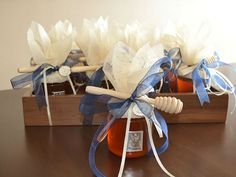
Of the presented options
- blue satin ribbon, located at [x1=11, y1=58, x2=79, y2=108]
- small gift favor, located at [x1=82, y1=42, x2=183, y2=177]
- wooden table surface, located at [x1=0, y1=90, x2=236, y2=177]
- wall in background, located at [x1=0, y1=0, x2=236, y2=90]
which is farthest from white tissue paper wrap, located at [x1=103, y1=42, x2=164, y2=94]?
wall in background, located at [x1=0, y1=0, x2=236, y2=90]

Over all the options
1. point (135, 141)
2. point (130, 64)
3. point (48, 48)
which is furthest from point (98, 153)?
point (48, 48)

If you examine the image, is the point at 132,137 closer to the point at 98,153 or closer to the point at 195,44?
the point at 98,153

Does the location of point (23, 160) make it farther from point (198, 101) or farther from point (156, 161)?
point (198, 101)

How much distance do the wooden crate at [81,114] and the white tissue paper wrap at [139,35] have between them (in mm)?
140

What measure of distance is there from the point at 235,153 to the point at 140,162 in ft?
0.62

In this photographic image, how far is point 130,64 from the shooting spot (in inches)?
23.3

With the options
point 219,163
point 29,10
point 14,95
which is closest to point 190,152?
point 219,163

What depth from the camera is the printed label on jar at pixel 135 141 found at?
0.63 metres

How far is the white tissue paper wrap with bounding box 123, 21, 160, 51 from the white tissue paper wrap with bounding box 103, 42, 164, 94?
0.59 feet

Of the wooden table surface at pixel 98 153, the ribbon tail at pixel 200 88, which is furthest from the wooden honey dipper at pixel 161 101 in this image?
the ribbon tail at pixel 200 88

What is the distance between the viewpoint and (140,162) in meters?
0.63

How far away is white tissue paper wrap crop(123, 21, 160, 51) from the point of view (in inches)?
31.4

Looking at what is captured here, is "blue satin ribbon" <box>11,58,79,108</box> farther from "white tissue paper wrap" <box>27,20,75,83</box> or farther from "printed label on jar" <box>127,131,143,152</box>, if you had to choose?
"printed label on jar" <box>127,131,143,152</box>

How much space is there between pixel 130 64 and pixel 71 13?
1568 millimetres
